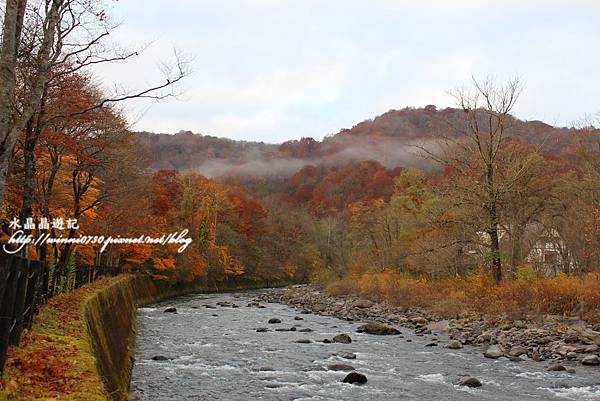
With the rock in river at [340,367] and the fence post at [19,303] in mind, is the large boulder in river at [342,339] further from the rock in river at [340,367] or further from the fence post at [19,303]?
the fence post at [19,303]

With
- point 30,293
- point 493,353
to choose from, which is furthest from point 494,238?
point 30,293

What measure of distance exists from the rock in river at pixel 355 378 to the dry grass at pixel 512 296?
39.8ft

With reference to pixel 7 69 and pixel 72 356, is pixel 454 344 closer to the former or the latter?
pixel 72 356

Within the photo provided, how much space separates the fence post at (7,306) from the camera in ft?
21.3

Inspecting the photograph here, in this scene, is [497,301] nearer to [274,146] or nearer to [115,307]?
[115,307]

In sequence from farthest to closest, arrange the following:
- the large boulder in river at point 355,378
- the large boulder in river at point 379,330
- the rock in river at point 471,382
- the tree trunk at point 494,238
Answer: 1. the tree trunk at point 494,238
2. the large boulder in river at point 379,330
3. the large boulder in river at point 355,378
4. the rock in river at point 471,382

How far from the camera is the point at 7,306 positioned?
6.76 metres

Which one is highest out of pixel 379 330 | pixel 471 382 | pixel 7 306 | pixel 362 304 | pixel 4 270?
pixel 4 270

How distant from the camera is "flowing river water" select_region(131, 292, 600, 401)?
40.1ft

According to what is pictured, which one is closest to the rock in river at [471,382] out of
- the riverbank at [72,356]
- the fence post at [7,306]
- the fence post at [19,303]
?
the riverbank at [72,356]

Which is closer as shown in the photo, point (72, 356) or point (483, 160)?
point (72, 356)

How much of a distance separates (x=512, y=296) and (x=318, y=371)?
43.4 feet

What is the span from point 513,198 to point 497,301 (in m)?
10.7

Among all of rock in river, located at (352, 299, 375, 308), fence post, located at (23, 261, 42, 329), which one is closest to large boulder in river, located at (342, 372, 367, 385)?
fence post, located at (23, 261, 42, 329)
